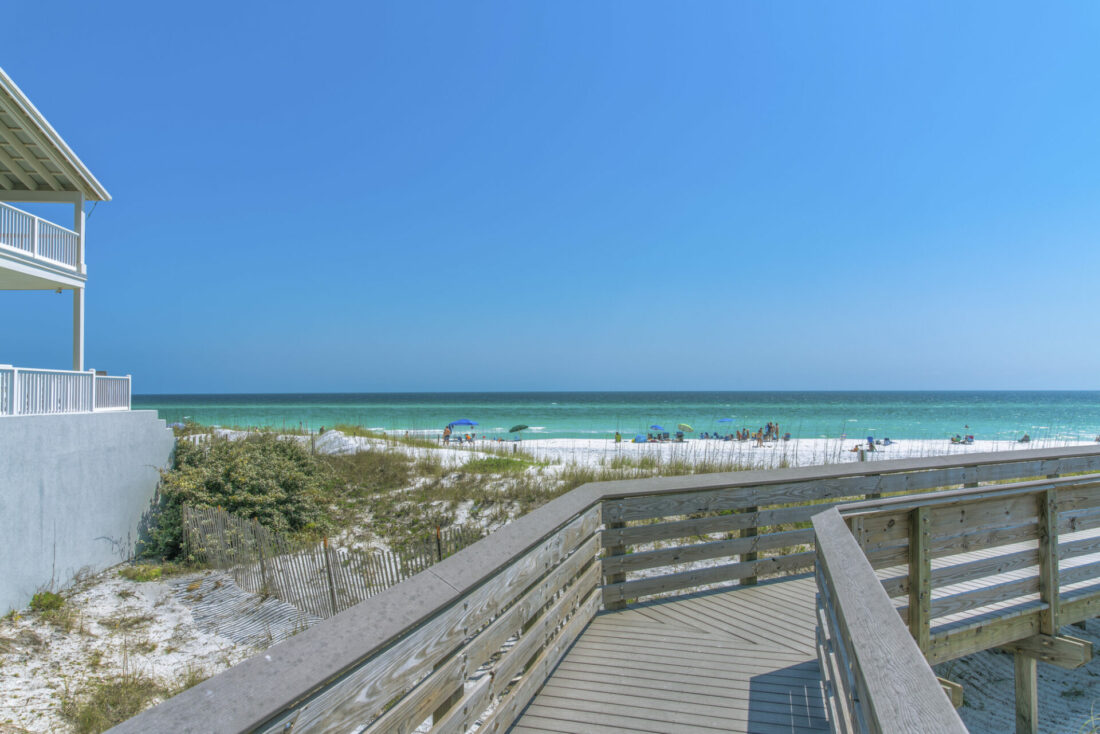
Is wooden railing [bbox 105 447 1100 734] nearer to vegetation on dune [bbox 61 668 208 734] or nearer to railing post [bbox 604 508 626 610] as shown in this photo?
railing post [bbox 604 508 626 610]

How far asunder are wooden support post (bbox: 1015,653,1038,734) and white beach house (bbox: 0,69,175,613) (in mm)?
12953

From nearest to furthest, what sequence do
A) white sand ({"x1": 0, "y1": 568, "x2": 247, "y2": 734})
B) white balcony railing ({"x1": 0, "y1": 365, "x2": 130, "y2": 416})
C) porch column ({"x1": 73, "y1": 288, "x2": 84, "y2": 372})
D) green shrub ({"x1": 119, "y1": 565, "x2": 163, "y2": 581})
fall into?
white sand ({"x1": 0, "y1": 568, "x2": 247, "y2": 734}), white balcony railing ({"x1": 0, "y1": 365, "x2": 130, "y2": 416}), green shrub ({"x1": 119, "y1": 565, "x2": 163, "y2": 581}), porch column ({"x1": 73, "y1": 288, "x2": 84, "y2": 372})

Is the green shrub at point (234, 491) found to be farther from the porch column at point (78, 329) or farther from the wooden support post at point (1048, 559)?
the wooden support post at point (1048, 559)

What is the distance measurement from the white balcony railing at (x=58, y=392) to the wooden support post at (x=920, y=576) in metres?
12.4

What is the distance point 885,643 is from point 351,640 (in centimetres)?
152

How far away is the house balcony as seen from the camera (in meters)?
11.8

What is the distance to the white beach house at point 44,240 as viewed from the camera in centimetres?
1073

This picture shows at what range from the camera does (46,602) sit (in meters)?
9.58

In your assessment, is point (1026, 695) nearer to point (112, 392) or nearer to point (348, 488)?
point (348, 488)

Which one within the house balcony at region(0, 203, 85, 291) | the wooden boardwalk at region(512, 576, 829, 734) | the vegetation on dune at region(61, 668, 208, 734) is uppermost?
the house balcony at region(0, 203, 85, 291)

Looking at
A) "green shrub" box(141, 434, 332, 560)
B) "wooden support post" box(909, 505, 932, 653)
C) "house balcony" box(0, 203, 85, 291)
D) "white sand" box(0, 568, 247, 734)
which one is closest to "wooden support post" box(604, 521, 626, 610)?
"wooden support post" box(909, 505, 932, 653)

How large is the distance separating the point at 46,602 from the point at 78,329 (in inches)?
249

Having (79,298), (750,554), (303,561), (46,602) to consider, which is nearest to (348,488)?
(303,561)

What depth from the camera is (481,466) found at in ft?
49.9
